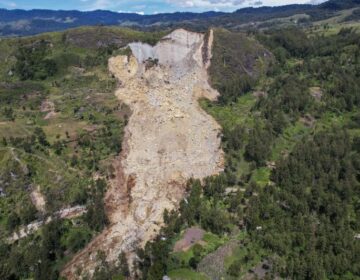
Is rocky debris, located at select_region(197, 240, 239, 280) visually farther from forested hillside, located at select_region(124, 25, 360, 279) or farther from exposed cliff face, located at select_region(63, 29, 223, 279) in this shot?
exposed cliff face, located at select_region(63, 29, 223, 279)

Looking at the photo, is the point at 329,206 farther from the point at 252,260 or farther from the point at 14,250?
the point at 14,250

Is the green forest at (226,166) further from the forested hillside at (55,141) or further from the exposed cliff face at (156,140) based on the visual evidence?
the exposed cliff face at (156,140)

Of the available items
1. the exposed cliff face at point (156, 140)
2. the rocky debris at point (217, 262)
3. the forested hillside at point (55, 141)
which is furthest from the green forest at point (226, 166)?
the exposed cliff face at point (156, 140)

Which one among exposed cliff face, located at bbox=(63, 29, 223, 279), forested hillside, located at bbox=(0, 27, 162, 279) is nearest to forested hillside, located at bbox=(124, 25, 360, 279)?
exposed cliff face, located at bbox=(63, 29, 223, 279)

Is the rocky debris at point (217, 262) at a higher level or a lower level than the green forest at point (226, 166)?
lower

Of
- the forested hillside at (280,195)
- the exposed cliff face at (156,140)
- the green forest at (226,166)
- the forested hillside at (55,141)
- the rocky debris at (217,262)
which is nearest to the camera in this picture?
the rocky debris at (217,262)

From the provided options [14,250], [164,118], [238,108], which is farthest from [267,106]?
[14,250]

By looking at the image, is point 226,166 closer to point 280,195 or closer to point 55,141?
point 280,195
